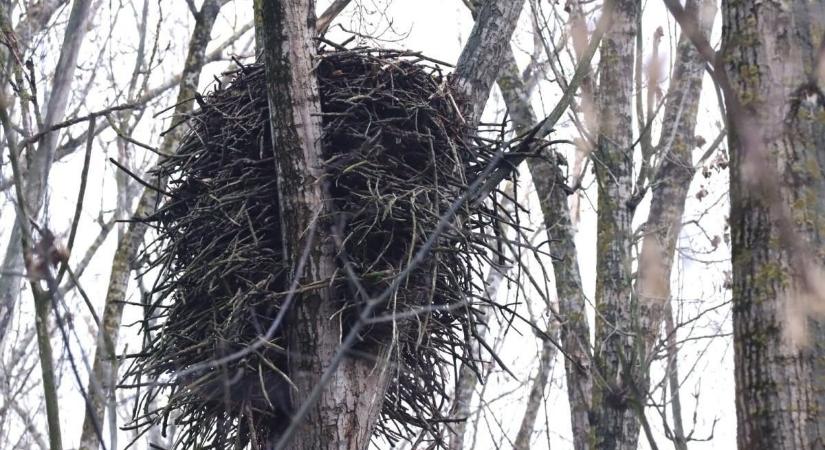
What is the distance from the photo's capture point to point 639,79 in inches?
193

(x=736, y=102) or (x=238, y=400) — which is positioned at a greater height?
(x=736, y=102)

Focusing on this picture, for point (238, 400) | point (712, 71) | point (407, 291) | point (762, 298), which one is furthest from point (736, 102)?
point (238, 400)

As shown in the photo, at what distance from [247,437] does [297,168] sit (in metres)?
0.79

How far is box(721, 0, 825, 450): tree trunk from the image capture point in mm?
1929

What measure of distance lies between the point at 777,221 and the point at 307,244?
3.86 ft

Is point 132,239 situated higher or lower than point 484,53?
lower

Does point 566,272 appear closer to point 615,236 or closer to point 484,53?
point 615,236

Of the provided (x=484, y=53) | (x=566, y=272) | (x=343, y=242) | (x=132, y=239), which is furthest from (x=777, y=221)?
(x=132, y=239)

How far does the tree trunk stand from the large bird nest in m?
0.70

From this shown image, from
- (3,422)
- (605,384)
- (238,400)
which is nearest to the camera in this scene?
(238,400)

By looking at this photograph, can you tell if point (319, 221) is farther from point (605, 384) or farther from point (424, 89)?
point (605, 384)

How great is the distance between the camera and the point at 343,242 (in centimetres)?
259

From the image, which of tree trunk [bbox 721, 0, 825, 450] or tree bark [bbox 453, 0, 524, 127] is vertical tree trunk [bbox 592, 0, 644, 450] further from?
tree trunk [bbox 721, 0, 825, 450]

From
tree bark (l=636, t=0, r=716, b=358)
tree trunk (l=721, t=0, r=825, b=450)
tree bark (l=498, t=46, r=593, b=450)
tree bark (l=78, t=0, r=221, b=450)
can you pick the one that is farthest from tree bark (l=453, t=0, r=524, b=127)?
Answer: tree bark (l=78, t=0, r=221, b=450)
